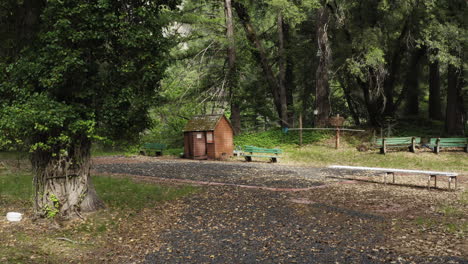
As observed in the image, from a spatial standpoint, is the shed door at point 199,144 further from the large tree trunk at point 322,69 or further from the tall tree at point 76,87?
the tall tree at point 76,87

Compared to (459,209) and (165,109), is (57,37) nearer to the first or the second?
(459,209)

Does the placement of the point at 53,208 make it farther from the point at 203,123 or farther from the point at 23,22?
the point at 203,123

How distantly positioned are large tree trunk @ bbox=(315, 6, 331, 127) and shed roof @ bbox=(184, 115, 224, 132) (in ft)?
23.2

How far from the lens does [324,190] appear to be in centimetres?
1223

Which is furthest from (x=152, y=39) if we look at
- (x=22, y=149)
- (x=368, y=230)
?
(x=368, y=230)

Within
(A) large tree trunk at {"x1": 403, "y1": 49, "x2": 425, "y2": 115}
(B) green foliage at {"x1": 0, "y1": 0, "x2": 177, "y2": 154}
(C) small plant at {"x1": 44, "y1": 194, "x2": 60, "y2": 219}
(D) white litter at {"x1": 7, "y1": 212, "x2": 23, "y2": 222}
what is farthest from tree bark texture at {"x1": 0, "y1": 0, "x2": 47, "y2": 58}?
(A) large tree trunk at {"x1": 403, "y1": 49, "x2": 425, "y2": 115}

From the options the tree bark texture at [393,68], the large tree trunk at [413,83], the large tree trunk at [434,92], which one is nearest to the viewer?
the tree bark texture at [393,68]

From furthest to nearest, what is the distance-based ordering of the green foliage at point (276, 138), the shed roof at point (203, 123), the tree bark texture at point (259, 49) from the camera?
the tree bark texture at point (259, 49) < the green foliage at point (276, 138) < the shed roof at point (203, 123)

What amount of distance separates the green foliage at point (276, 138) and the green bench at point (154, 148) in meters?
5.32

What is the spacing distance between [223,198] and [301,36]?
22.2 meters

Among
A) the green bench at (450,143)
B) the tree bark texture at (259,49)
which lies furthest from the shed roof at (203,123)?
the green bench at (450,143)

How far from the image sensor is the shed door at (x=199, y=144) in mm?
23984

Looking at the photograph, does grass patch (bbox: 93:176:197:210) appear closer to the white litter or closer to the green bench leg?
the white litter

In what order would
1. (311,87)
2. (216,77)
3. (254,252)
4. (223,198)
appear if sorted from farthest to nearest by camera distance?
1. (311,87)
2. (216,77)
3. (223,198)
4. (254,252)
